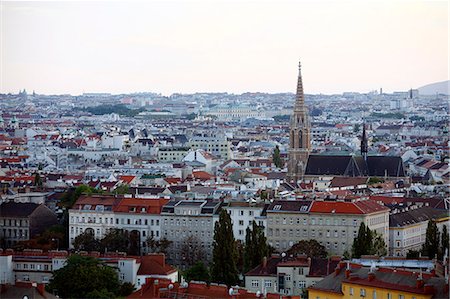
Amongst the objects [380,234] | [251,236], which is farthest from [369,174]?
[251,236]

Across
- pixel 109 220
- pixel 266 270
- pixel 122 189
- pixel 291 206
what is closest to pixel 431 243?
pixel 266 270

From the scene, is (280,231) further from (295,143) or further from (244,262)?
(295,143)

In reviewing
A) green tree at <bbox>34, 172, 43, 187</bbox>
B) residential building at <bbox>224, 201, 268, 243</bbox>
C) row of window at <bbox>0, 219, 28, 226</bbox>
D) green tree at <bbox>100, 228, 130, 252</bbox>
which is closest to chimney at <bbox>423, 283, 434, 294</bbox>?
green tree at <bbox>100, 228, 130, 252</bbox>

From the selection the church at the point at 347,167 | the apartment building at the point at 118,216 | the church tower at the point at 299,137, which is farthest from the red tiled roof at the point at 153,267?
the church tower at the point at 299,137

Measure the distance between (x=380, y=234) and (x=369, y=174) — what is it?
17.8m

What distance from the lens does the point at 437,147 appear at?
271 feet

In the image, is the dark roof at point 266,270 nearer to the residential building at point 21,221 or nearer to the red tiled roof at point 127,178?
the residential building at point 21,221

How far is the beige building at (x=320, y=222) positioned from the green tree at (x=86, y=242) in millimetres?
4175

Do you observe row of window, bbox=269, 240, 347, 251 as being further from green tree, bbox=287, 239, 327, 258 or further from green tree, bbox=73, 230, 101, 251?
green tree, bbox=73, 230, 101, 251

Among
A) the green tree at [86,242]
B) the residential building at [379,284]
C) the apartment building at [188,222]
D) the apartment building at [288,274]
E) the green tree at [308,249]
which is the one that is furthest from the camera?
the apartment building at [188,222]

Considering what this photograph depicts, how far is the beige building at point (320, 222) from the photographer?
3491cm

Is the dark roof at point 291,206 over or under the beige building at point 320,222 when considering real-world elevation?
over

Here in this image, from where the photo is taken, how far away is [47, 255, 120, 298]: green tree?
2559 centimetres

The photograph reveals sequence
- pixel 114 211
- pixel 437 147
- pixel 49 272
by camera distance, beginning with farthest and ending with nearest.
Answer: pixel 437 147
pixel 114 211
pixel 49 272
